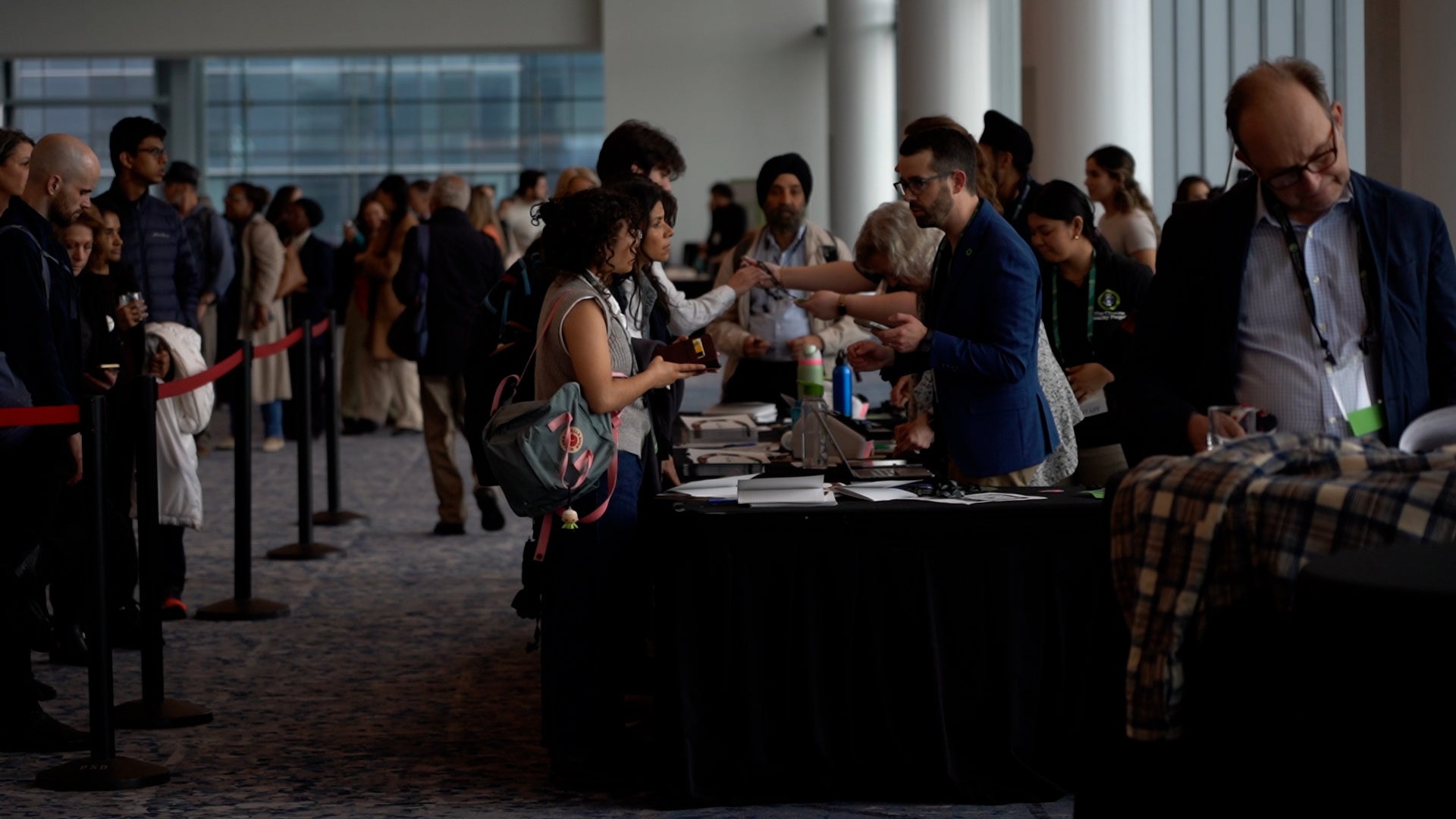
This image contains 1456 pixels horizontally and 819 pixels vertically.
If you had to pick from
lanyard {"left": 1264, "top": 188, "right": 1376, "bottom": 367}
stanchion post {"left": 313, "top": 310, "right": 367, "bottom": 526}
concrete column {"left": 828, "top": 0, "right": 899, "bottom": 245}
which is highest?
concrete column {"left": 828, "top": 0, "right": 899, "bottom": 245}

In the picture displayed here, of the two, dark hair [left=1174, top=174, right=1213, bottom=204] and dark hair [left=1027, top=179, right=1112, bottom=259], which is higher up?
dark hair [left=1174, top=174, right=1213, bottom=204]

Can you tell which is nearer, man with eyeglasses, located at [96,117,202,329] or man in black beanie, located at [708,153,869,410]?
man in black beanie, located at [708,153,869,410]

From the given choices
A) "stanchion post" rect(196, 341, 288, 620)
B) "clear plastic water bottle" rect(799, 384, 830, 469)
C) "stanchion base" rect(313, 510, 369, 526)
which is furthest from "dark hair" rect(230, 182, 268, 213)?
"clear plastic water bottle" rect(799, 384, 830, 469)

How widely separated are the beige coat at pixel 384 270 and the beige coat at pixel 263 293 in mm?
571

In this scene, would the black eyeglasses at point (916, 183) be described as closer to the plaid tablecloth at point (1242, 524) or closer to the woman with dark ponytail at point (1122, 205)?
the plaid tablecloth at point (1242, 524)

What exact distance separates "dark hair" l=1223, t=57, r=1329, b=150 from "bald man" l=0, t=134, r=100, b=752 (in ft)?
9.78

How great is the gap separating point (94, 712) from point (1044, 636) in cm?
Answer: 206

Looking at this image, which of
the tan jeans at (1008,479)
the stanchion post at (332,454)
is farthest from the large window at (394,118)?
the tan jeans at (1008,479)

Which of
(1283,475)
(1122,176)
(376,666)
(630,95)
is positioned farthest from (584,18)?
(1283,475)

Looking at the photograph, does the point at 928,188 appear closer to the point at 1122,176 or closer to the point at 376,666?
the point at 376,666

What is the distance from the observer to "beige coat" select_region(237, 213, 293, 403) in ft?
34.5

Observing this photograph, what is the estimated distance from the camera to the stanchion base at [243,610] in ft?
18.7

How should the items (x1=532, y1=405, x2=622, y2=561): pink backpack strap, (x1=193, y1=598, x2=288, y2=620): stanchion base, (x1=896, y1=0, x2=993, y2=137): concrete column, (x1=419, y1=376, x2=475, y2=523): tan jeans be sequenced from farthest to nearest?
(x1=896, y1=0, x2=993, y2=137): concrete column
(x1=419, y1=376, x2=475, y2=523): tan jeans
(x1=193, y1=598, x2=288, y2=620): stanchion base
(x1=532, y1=405, x2=622, y2=561): pink backpack strap

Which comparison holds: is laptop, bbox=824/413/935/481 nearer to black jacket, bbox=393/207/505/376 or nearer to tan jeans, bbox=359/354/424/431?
black jacket, bbox=393/207/505/376
